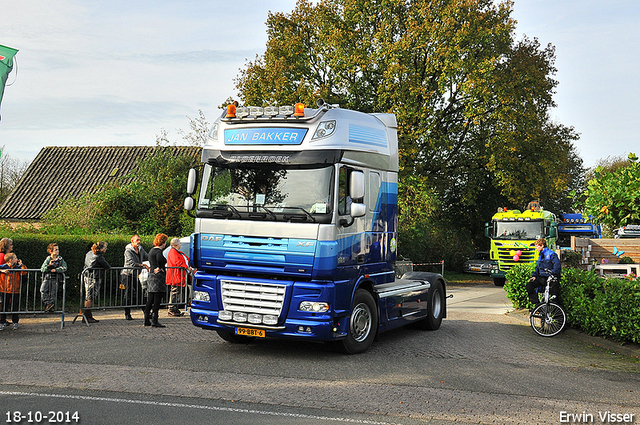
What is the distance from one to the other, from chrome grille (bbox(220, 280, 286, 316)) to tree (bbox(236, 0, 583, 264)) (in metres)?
20.5

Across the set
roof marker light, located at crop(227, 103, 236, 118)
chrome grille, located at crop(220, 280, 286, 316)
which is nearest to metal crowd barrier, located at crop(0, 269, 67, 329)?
chrome grille, located at crop(220, 280, 286, 316)

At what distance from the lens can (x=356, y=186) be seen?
9211 millimetres

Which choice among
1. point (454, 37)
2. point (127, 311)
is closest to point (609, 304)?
point (127, 311)

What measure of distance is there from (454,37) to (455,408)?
2464 cm

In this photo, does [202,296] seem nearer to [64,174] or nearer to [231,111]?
[231,111]

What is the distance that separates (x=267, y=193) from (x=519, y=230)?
63.2ft

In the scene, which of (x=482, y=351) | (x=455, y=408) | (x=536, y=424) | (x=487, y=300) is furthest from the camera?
(x=487, y=300)

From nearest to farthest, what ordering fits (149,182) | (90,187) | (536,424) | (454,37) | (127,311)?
(536,424) < (127,311) < (149,182) < (454,37) < (90,187)

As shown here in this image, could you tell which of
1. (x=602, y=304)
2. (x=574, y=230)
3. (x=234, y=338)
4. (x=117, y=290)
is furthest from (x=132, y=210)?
(x=574, y=230)

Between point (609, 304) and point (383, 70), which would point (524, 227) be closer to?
point (383, 70)

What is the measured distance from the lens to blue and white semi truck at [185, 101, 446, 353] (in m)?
8.99

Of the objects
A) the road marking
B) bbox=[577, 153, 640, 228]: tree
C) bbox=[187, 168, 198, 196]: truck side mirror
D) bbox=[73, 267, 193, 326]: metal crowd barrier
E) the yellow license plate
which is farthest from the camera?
bbox=[73, 267, 193, 326]: metal crowd barrier

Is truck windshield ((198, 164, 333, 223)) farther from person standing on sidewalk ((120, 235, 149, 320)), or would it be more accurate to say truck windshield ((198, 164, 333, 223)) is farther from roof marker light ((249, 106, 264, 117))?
person standing on sidewalk ((120, 235, 149, 320))

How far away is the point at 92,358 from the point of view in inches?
352
